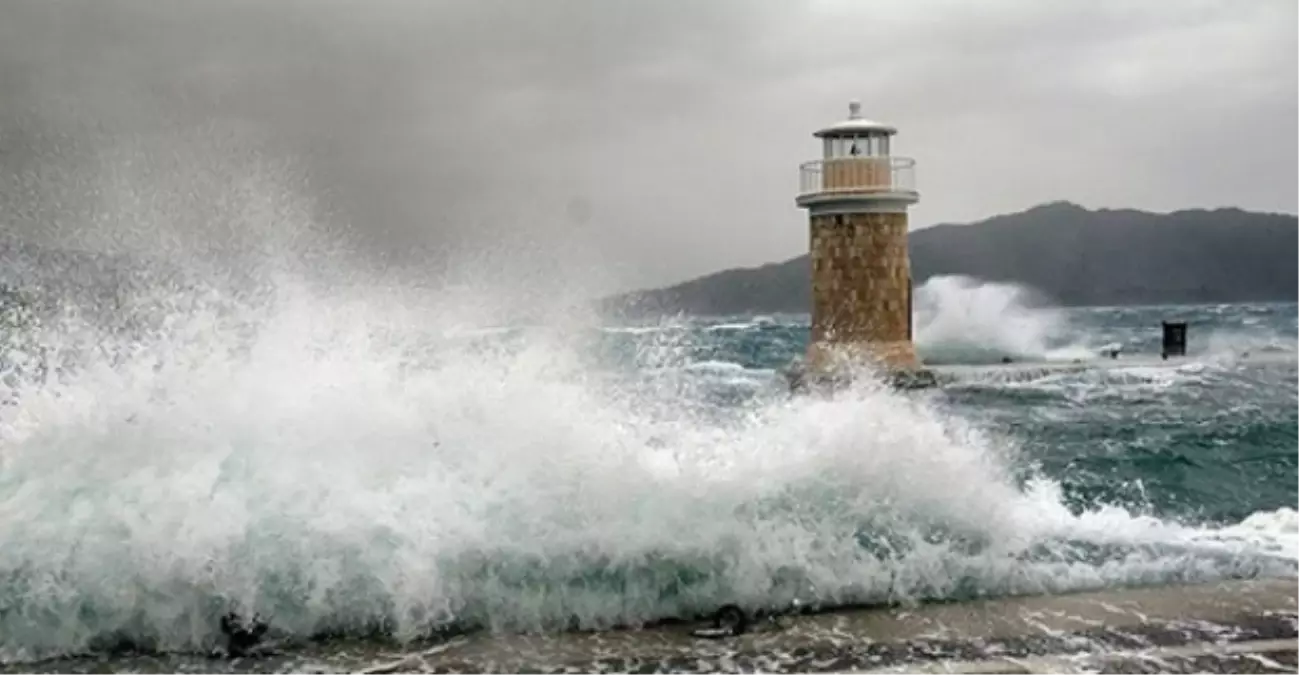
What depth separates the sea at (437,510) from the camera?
4.56 metres

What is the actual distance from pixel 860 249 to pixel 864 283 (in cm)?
52

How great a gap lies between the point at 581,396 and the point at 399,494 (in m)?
1.25

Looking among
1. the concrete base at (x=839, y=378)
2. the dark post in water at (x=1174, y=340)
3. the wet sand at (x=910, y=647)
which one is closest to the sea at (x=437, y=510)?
the wet sand at (x=910, y=647)

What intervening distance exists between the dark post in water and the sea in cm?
1995

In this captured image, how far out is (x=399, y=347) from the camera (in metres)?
6.76

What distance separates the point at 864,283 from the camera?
17.9m

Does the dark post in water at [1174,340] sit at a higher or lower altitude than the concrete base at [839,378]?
higher

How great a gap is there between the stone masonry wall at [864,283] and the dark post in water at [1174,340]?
10.3m

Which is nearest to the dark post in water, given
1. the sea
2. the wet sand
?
the sea

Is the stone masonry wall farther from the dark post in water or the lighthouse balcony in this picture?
the dark post in water

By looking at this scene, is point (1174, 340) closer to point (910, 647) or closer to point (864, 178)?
point (864, 178)

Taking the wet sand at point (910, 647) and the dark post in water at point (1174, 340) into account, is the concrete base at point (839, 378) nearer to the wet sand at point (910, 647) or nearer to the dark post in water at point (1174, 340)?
the dark post in water at point (1174, 340)

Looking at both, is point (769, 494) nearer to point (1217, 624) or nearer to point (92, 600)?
point (1217, 624)

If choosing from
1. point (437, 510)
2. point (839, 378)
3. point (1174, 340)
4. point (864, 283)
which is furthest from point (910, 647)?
point (1174, 340)
